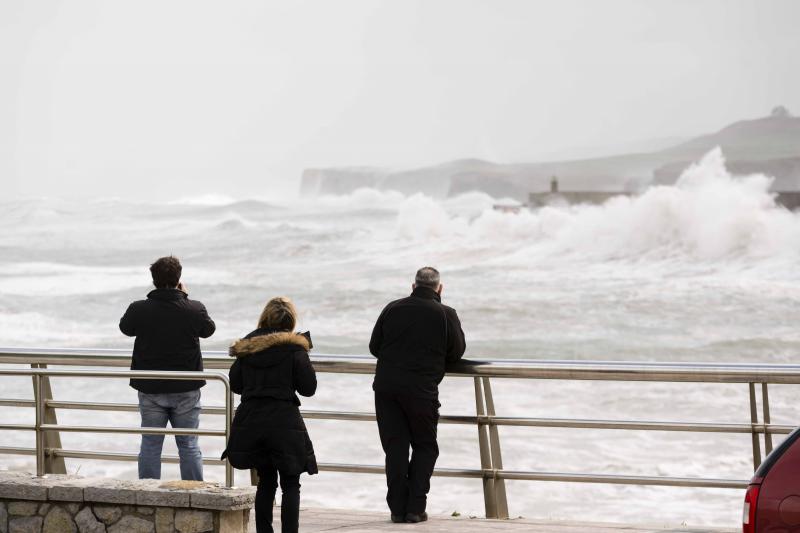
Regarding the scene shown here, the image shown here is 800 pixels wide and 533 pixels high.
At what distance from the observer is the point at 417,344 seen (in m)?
6.08

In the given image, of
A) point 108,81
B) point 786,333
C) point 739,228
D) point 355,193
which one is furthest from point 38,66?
point 786,333


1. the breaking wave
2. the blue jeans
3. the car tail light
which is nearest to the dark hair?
the blue jeans

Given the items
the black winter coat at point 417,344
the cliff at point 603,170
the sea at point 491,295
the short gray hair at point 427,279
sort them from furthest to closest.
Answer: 1. the cliff at point 603,170
2. the sea at point 491,295
3. the short gray hair at point 427,279
4. the black winter coat at point 417,344

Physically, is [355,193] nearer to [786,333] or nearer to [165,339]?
[786,333]

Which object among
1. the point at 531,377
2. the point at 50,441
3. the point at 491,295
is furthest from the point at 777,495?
the point at 491,295

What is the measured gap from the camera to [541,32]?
63.5m

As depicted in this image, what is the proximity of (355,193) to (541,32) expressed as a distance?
12745mm

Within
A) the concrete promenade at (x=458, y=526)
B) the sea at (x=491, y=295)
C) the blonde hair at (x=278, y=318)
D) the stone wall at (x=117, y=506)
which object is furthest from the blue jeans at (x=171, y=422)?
the sea at (x=491, y=295)

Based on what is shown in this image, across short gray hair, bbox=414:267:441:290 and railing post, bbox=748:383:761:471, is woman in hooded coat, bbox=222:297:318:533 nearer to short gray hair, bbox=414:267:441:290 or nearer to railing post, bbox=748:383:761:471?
short gray hair, bbox=414:267:441:290

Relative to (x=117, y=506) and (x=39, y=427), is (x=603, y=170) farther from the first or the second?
(x=117, y=506)

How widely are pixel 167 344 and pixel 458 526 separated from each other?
1671mm

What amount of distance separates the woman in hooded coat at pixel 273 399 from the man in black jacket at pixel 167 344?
3.25 feet

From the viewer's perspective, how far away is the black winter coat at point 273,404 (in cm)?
524

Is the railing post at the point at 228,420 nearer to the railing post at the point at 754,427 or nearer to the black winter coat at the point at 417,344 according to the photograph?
the black winter coat at the point at 417,344
